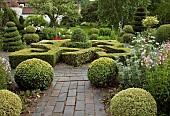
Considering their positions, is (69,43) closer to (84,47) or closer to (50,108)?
(84,47)

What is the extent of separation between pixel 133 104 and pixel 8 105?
72.0 inches

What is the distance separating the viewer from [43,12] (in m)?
17.3

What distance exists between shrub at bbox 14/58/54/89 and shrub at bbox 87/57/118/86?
99 centimetres

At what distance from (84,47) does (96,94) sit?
424 cm

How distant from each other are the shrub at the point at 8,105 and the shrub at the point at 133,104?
1.46m

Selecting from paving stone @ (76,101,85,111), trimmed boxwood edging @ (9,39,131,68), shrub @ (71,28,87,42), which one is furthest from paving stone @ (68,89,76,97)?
shrub @ (71,28,87,42)

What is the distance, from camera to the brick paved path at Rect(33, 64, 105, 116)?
4316mm

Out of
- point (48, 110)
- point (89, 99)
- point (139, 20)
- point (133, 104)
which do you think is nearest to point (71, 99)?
point (89, 99)

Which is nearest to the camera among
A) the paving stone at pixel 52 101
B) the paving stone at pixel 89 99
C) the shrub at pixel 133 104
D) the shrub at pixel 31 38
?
the shrub at pixel 133 104

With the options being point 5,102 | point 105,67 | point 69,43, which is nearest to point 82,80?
point 105,67

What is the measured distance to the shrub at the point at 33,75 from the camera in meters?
5.23

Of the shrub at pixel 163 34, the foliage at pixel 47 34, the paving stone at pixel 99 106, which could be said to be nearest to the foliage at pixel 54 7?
the foliage at pixel 47 34

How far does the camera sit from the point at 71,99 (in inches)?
194

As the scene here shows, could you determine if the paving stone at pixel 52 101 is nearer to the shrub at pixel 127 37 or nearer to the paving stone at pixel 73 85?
the paving stone at pixel 73 85
